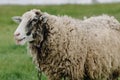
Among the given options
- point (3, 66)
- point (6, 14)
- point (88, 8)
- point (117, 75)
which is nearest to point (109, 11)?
point (88, 8)

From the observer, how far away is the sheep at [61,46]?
31.4 ft

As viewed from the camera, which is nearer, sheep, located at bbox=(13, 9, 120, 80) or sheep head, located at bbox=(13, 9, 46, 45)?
sheep head, located at bbox=(13, 9, 46, 45)

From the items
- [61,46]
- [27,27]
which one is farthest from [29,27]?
[61,46]

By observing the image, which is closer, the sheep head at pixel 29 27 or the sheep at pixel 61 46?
the sheep head at pixel 29 27

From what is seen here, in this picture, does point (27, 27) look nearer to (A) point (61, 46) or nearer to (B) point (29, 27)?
(B) point (29, 27)

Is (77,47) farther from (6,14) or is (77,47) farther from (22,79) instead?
(6,14)

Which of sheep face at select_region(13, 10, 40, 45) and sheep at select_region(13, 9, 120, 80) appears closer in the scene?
sheep face at select_region(13, 10, 40, 45)

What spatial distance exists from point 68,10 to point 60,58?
24.1m

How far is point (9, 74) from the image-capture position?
41.8ft

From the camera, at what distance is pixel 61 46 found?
9711 mm

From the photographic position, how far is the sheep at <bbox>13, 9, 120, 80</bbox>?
9.58 meters

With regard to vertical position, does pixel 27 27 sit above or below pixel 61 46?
above

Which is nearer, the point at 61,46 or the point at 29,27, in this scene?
the point at 29,27

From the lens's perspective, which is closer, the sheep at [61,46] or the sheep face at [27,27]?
the sheep face at [27,27]
